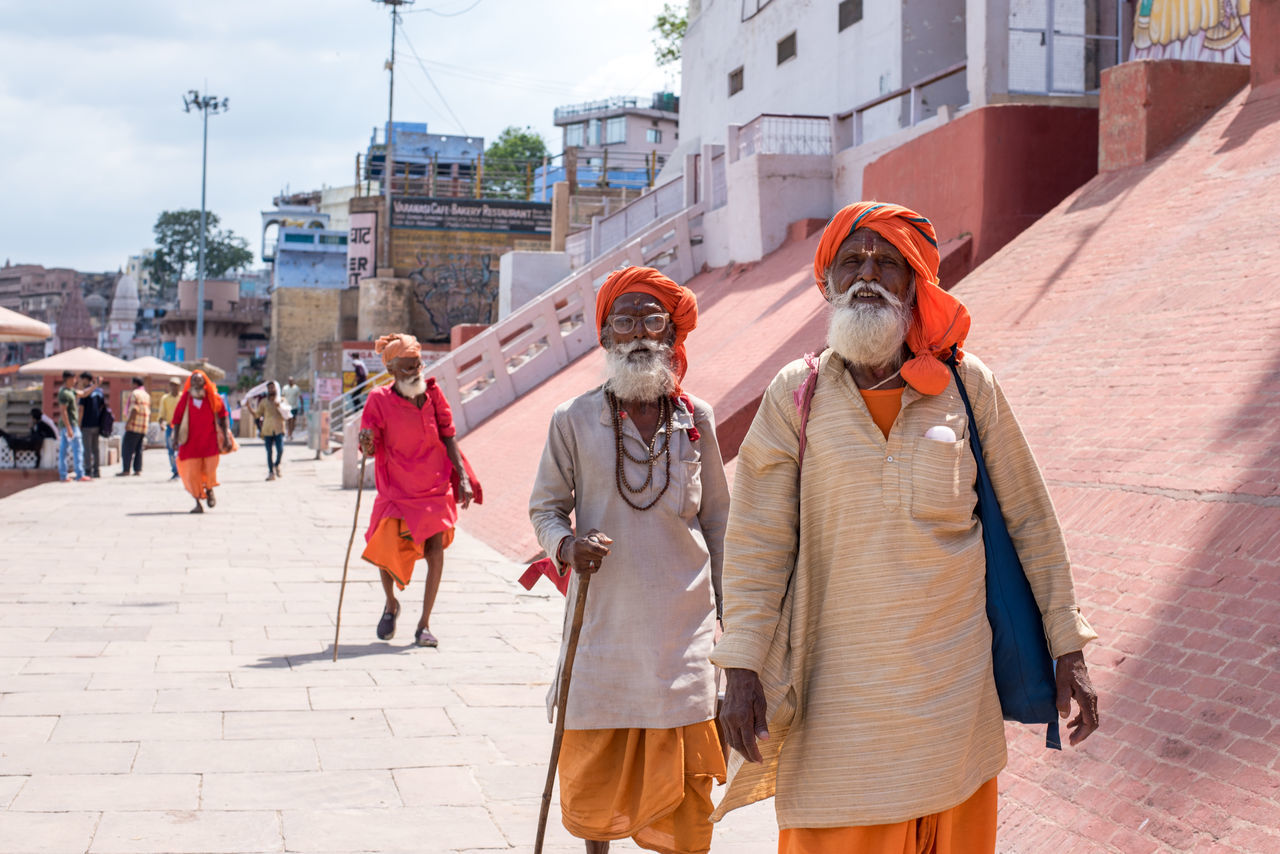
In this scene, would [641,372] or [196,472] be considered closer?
[641,372]

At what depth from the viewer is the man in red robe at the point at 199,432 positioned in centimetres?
1450

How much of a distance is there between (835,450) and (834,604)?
338mm

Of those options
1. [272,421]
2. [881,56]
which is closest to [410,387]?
[272,421]

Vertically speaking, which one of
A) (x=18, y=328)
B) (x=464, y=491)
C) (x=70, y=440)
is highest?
(x=18, y=328)

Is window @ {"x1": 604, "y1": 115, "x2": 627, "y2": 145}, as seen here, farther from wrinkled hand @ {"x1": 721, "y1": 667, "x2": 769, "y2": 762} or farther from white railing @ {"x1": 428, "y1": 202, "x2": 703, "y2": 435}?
wrinkled hand @ {"x1": 721, "y1": 667, "x2": 769, "y2": 762}

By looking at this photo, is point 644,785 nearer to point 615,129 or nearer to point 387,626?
point 387,626

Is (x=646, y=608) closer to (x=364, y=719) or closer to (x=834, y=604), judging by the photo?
(x=834, y=604)

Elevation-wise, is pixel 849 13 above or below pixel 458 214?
below

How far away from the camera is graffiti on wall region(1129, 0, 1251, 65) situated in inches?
530

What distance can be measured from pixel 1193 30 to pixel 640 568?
13.3 metres

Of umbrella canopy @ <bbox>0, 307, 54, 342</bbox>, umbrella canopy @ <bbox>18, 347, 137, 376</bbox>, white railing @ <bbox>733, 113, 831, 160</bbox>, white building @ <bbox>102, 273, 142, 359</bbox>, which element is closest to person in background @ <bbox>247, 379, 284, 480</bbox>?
umbrella canopy @ <bbox>0, 307, 54, 342</bbox>

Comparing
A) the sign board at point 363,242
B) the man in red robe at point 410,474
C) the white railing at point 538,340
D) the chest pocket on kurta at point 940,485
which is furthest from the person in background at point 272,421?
the sign board at point 363,242

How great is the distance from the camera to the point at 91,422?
2089 cm

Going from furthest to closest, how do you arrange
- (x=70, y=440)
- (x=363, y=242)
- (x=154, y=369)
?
(x=363, y=242)
(x=154, y=369)
(x=70, y=440)
